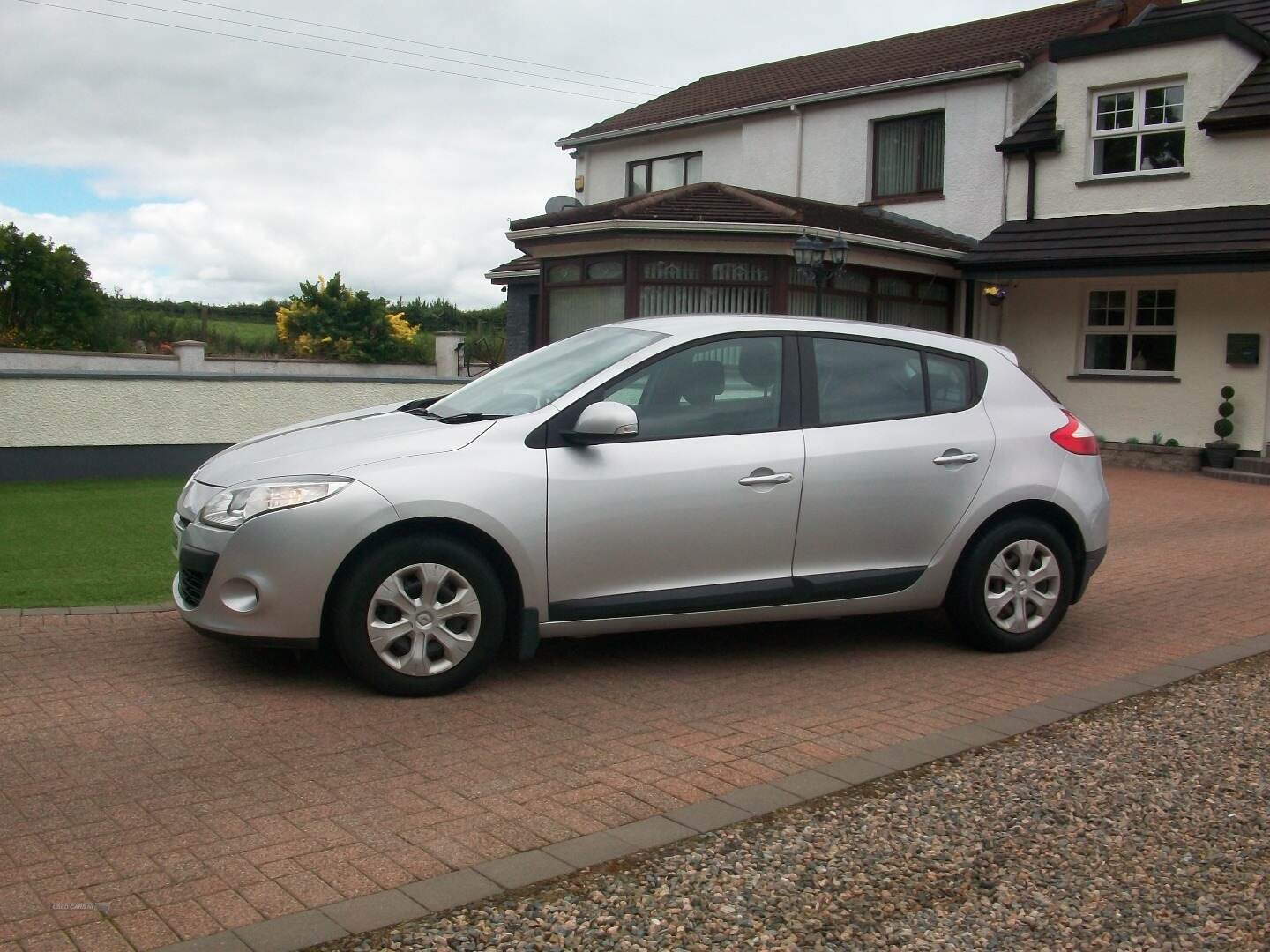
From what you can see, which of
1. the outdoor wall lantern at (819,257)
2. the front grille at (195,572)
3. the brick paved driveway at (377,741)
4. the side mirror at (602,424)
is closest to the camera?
the brick paved driveway at (377,741)

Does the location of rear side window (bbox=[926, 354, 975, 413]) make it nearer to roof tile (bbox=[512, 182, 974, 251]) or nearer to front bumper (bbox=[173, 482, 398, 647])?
front bumper (bbox=[173, 482, 398, 647])

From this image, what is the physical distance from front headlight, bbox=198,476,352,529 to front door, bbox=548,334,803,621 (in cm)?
98

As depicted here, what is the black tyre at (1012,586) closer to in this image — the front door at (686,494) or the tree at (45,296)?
the front door at (686,494)

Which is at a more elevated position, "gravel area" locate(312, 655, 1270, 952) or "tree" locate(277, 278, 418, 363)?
"tree" locate(277, 278, 418, 363)

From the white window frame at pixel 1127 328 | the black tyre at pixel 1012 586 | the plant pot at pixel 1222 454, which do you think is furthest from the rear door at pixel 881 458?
the white window frame at pixel 1127 328

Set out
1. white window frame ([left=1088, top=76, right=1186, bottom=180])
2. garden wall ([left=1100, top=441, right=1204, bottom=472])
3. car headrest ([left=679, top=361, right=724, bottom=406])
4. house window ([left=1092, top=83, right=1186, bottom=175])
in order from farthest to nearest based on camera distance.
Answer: house window ([left=1092, top=83, right=1186, bottom=175]), white window frame ([left=1088, top=76, right=1186, bottom=180]), garden wall ([left=1100, top=441, right=1204, bottom=472]), car headrest ([left=679, top=361, right=724, bottom=406])

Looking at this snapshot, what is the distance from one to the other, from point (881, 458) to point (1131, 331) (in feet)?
51.5

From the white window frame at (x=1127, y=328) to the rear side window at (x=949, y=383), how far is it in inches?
571

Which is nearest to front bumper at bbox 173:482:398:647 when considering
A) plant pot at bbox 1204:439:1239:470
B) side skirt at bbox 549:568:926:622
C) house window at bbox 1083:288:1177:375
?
side skirt at bbox 549:568:926:622

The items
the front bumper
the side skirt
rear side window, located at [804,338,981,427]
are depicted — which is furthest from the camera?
rear side window, located at [804,338,981,427]

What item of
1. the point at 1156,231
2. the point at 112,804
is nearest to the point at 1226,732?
the point at 112,804

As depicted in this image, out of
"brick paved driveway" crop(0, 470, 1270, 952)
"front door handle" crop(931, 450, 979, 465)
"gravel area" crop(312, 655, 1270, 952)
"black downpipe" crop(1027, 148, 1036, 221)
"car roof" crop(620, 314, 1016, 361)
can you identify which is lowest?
"gravel area" crop(312, 655, 1270, 952)

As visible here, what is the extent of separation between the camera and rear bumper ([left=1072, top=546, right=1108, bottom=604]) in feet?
23.4

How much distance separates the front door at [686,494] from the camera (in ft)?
19.4
